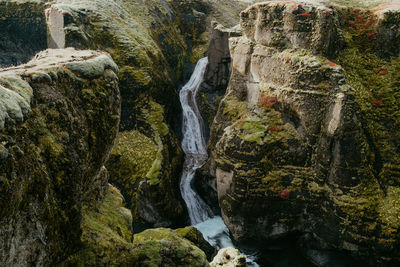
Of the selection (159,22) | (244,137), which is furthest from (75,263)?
(159,22)

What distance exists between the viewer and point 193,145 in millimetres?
32656

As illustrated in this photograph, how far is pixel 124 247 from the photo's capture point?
8.83 meters

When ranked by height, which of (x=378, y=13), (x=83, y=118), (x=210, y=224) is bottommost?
(x=210, y=224)

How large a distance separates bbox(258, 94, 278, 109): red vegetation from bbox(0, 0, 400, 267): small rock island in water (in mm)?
91

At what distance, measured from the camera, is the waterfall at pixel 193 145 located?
2622 centimetres

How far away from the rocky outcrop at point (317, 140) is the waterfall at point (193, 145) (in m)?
4.58

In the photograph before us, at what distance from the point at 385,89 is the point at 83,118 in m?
20.8

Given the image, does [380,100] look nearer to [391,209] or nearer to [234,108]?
[391,209]

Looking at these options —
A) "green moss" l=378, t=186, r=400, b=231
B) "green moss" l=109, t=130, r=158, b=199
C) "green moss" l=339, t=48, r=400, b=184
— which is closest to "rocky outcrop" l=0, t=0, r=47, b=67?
"green moss" l=109, t=130, r=158, b=199

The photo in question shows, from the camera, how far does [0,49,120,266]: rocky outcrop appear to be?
4.86 meters

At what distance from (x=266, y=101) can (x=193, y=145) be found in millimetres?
12465

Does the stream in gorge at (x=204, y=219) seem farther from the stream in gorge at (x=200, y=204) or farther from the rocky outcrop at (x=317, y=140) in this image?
the rocky outcrop at (x=317, y=140)

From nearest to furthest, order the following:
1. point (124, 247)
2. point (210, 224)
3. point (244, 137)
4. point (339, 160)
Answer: point (124, 247) → point (339, 160) → point (244, 137) → point (210, 224)

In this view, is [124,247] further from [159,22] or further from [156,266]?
[159,22]
